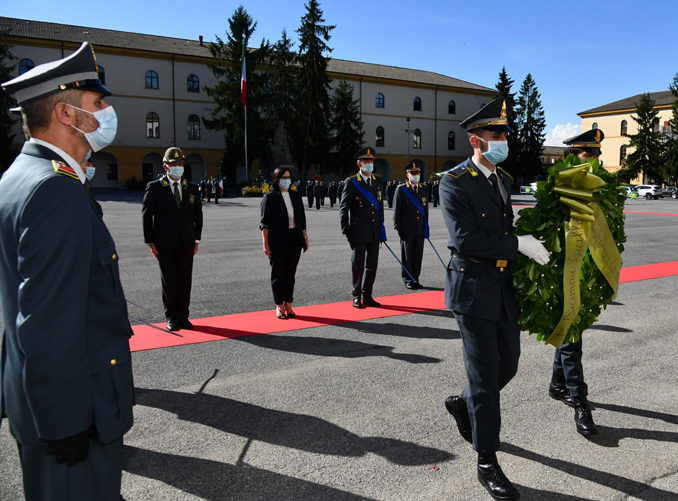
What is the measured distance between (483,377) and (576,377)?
51.4 inches

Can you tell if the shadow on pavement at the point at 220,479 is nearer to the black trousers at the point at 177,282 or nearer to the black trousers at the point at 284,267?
the black trousers at the point at 177,282

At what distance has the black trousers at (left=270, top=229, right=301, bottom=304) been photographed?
6984 mm

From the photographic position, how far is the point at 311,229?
19.0 meters

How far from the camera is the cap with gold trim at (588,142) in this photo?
468 centimetres

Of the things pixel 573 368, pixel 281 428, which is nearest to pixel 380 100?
pixel 573 368

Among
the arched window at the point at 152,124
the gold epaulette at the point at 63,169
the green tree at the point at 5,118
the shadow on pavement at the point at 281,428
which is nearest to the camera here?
the gold epaulette at the point at 63,169

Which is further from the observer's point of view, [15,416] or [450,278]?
[450,278]

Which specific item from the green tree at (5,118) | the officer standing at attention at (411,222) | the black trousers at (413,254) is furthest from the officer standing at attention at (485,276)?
the green tree at (5,118)

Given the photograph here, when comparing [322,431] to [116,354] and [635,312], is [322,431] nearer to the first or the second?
[116,354]

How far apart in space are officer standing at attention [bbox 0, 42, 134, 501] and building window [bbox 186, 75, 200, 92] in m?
54.4

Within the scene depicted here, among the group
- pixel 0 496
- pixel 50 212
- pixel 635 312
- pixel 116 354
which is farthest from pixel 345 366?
pixel 635 312

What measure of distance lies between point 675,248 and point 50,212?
1623 centimetres

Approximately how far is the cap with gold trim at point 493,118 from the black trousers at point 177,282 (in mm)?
4221

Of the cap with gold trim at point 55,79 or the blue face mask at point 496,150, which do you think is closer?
the cap with gold trim at point 55,79
